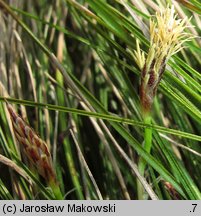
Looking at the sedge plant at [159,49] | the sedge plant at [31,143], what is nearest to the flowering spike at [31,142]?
the sedge plant at [31,143]

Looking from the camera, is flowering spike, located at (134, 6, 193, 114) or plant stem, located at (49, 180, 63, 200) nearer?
flowering spike, located at (134, 6, 193, 114)

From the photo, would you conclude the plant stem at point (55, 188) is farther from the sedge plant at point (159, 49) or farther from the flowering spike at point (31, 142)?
the sedge plant at point (159, 49)

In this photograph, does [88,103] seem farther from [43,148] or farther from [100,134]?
[43,148]

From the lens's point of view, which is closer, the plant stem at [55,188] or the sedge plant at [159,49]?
the sedge plant at [159,49]

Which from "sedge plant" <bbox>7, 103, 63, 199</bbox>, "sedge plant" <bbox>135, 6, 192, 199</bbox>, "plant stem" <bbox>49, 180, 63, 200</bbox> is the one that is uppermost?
"sedge plant" <bbox>135, 6, 192, 199</bbox>

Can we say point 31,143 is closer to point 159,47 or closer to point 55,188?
point 55,188

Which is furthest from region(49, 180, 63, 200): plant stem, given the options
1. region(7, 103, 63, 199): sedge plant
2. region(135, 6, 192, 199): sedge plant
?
region(135, 6, 192, 199): sedge plant

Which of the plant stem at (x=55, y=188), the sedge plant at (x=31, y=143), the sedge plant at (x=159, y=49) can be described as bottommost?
the plant stem at (x=55, y=188)

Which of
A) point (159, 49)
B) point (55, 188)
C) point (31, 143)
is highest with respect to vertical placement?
point (159, 49)

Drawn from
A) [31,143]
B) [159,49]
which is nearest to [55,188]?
[31,143]

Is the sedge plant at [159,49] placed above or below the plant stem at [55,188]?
above

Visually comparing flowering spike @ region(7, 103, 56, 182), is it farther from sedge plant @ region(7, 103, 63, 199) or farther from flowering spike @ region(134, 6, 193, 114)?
flowering spike @ region(134, 6, 193, 114)

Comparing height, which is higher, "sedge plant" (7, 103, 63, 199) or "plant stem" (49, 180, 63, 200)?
"sedge plant" (7, 103, 63, 199)
